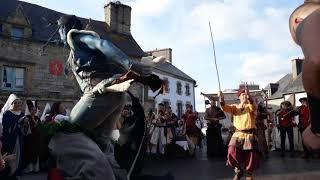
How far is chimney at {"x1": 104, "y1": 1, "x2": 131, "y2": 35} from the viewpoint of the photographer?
1432 inches

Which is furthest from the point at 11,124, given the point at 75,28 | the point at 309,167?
the point at 309,167

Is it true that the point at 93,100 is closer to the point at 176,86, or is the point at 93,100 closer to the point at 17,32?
the point at 17,32

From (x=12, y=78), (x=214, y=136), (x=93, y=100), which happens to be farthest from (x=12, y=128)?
(x=12, y=78)

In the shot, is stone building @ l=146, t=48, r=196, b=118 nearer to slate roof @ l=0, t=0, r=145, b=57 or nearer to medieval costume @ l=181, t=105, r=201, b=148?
slate roof @ l=0, t=0, r=145, b=57

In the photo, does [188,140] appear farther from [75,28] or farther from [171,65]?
[171,65]

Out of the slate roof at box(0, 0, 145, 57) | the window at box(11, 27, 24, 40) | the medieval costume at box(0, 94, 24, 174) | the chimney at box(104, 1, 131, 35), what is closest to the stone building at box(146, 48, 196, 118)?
the chimney at box(104, 1, 131, 35)

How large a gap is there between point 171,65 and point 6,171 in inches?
1779

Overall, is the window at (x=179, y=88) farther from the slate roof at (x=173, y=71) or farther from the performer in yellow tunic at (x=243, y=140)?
the performer in yellow tunic at (x=243, y=140)

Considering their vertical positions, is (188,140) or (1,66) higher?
(1,66)

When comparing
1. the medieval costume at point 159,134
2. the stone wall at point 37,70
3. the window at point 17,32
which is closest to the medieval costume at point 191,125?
the medieval costume at point 159,134

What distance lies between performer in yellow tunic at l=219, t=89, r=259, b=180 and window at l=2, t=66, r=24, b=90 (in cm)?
2027

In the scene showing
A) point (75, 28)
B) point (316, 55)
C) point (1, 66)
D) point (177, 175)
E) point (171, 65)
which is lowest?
point (177, 175)

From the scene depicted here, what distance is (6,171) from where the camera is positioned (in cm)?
595

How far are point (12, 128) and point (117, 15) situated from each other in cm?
3020
